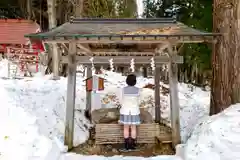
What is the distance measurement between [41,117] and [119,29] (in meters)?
2.63

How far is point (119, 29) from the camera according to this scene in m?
6.27

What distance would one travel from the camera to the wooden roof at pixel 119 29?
5.58 metres

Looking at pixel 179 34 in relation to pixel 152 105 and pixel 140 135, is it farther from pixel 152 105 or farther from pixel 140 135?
pixel 152 105

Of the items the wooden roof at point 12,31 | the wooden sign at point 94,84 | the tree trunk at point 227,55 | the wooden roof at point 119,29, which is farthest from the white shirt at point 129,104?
the wooden roof at point 12,31

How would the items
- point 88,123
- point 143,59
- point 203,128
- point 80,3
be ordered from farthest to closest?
point 80,3 → point 88,123 → point 143,59 → point 203,128

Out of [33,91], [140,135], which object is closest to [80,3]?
[33,91]

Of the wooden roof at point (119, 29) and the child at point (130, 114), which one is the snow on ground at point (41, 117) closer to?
the child at point (130, 114)

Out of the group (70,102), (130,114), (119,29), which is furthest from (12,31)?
(130,114)

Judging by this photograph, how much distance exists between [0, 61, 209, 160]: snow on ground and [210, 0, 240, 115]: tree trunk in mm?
1337

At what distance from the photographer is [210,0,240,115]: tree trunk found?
5.93m

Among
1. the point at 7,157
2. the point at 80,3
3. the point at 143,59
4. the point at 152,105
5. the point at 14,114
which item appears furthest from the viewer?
the point at 80,3

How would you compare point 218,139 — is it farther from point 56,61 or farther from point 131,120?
point 56,61

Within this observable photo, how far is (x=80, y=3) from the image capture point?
45.4 feet

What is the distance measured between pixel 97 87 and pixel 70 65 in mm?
1356
